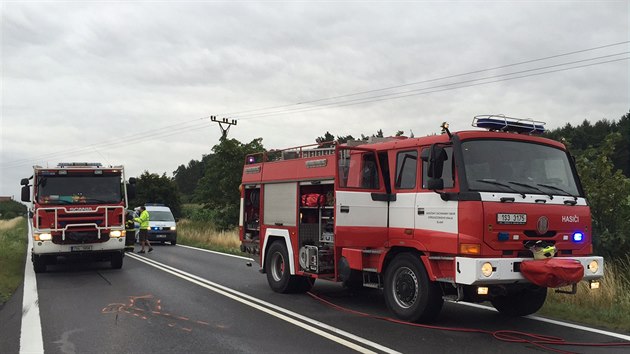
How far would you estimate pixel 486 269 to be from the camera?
632 cm

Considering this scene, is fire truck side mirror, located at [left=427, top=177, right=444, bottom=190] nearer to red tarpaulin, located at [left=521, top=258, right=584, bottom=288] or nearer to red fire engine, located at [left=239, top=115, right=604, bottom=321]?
red fire engine, located at [left=239, top=115, right=604, bottom=321]

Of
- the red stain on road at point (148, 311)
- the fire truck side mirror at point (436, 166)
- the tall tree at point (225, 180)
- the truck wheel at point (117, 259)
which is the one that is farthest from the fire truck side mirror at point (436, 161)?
the tall tree at point (225, 180)

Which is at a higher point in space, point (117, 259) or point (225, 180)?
point (225, 180)

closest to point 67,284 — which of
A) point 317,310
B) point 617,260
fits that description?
point 317,310

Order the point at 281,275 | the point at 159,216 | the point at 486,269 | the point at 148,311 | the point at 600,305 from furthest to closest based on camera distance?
the point at 159,216 → the point at 281,275 → the point at 600,305 → the point at 148,311 → the point at 486,269

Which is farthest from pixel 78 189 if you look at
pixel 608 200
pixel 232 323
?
pixel 608 200

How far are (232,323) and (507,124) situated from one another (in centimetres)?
466

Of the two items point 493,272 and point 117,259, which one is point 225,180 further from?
point 493,272

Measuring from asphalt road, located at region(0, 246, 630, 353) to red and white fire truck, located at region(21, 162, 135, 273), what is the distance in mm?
1845

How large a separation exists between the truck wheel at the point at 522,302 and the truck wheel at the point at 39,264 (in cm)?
1076

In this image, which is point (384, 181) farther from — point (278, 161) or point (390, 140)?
point (278, 161)

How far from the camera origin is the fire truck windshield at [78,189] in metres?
13.3

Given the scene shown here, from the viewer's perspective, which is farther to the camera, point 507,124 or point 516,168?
point 507,124

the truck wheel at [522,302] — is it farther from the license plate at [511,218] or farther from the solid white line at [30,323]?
the solid white line at [30,323]
